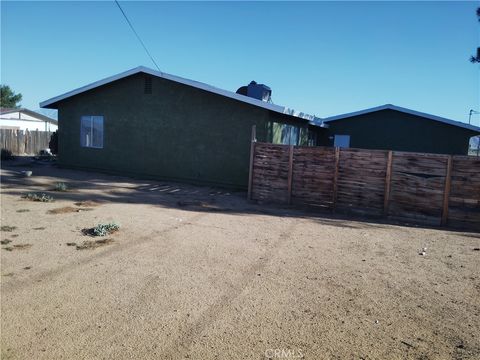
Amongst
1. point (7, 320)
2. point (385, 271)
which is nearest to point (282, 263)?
point (385, 271)

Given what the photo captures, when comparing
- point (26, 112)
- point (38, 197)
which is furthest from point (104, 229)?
point (26, 112)

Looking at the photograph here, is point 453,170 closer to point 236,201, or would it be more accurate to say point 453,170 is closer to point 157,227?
point 236,201

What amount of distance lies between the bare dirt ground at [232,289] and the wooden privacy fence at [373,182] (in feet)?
2.64

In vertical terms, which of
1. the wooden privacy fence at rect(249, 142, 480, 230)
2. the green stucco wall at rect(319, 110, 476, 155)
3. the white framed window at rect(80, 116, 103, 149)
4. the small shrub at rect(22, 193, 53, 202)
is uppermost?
the green stucco wall at rect(319, 110, 476, 155)

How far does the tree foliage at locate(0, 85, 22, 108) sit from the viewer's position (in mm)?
63391

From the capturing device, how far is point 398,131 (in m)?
20.1

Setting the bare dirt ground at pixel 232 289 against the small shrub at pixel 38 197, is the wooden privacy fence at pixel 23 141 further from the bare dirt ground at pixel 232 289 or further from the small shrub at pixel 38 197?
the bare dirt ground at pixel 232 289

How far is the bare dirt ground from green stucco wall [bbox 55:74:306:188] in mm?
5559

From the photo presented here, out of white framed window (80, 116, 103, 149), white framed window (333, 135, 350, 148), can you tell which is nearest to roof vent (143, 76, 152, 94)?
white framed window (80, 116, 103, 149)

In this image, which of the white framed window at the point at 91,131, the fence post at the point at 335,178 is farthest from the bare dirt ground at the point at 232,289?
the white framed window at the point at 91,131

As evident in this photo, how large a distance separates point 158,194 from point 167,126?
392 cm

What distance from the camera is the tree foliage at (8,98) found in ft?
208

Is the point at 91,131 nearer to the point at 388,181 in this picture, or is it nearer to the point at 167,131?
the point at 167,131

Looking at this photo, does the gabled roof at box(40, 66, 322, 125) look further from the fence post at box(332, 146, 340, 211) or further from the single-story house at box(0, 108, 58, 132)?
the single-story house at box(0, 108, 58, 132)
